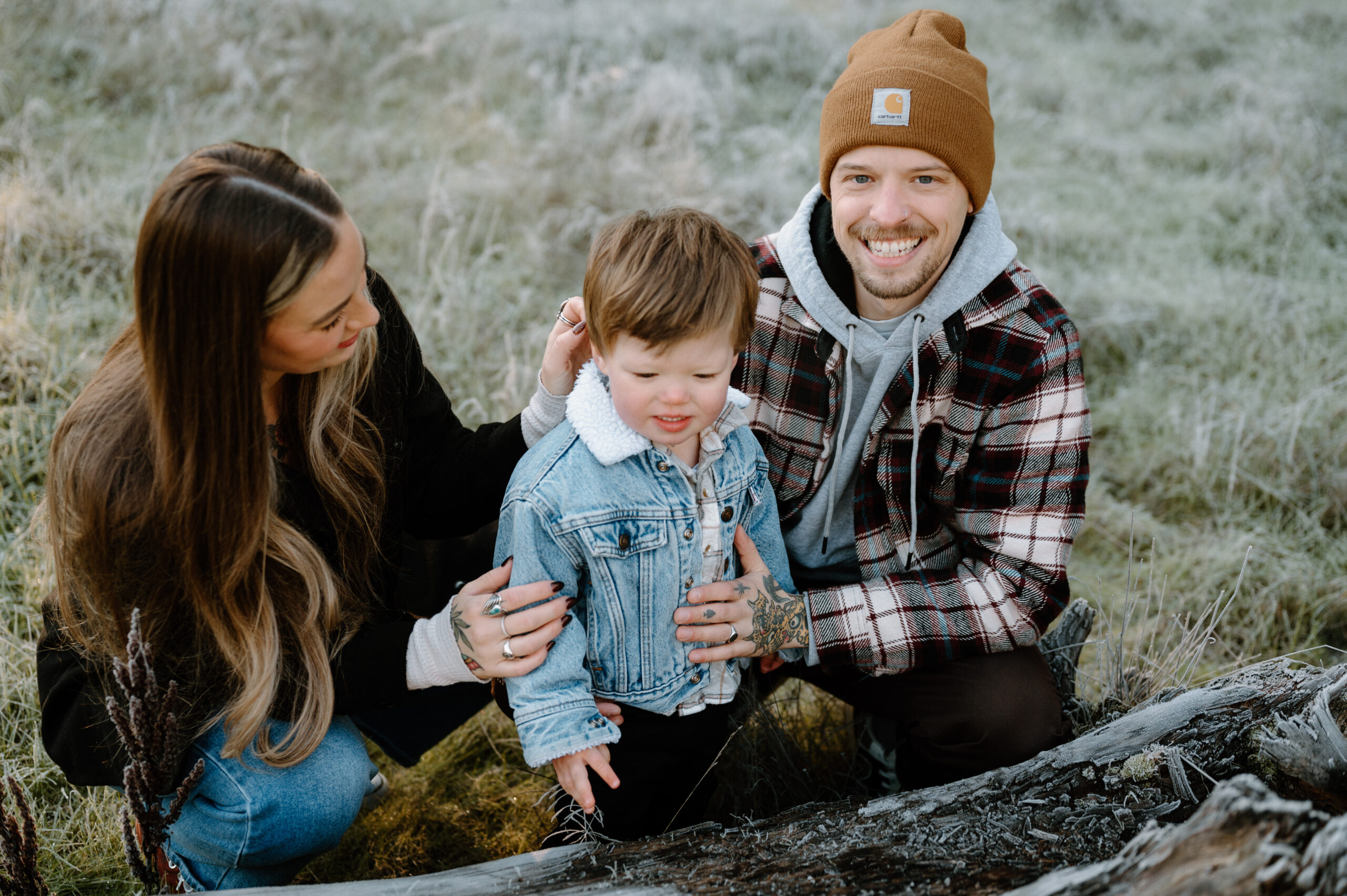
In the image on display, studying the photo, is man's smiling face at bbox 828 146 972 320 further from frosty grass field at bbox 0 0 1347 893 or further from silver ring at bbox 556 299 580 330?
frosty grass field at bbox 0 0 1347 893

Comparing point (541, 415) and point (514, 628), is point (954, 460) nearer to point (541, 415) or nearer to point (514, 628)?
point (541, 415)

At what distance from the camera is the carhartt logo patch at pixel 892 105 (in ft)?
7.29

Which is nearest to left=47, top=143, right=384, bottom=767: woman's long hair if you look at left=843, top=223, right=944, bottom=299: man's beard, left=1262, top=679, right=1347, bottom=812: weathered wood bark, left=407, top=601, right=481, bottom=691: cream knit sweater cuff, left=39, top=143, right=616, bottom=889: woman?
left=39, top=143, right=616, bottom=889: woman

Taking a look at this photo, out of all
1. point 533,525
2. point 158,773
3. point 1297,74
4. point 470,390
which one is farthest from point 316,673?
point 1297,74

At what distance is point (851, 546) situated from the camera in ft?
8.53

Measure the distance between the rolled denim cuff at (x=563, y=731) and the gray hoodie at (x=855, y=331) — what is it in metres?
0.88

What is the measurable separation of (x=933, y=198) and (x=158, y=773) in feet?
6.93

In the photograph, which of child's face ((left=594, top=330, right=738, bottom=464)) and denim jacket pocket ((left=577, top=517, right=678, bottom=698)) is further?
denim jacket pocket ((left=577, top=517, right=678, bottom=698))

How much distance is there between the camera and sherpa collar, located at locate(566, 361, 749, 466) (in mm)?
1926

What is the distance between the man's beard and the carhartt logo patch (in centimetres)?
25

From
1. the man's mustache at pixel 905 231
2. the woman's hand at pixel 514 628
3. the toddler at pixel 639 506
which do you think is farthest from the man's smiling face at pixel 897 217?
the woman's hand at pixel 514 628

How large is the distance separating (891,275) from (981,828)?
1.28m

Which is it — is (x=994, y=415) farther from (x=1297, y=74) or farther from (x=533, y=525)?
(x=1297, y=74)

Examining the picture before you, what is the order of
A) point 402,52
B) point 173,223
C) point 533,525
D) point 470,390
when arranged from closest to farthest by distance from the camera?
point 173,223, point 533,525, point 470,390, point 402,52
